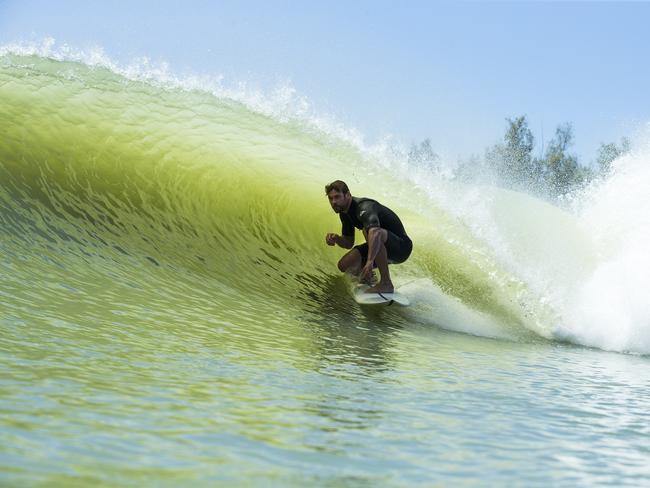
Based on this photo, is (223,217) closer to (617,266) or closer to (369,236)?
(369,236)

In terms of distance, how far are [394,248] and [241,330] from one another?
77.8 inches

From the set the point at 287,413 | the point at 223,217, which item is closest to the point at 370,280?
the point at 223,217

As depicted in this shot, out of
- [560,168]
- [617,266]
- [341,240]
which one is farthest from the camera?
[560,168]

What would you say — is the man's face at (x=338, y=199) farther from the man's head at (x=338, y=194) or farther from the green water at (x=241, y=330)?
the green water at (x=241, y=330)

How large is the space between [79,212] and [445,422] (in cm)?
487

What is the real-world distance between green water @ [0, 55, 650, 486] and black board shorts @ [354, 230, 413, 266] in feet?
1.40

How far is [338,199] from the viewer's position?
20.2ft

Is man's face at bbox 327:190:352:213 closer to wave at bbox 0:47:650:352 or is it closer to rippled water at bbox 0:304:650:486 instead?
wave at bbox 0:47:650:352

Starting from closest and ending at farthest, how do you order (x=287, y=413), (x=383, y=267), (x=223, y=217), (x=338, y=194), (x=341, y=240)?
(x=287, y=413)
(x=338, y=194)
(x=383, y=267)
(x=341, y=240)
(x=223, y=217)

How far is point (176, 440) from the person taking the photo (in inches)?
95.0

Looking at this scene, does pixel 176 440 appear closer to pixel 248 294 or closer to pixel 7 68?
pixel 248 294

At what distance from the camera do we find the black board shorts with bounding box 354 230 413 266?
641cm

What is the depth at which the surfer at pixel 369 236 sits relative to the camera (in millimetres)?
6156

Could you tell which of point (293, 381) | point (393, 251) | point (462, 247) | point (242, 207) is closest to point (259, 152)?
point (242, 207)
